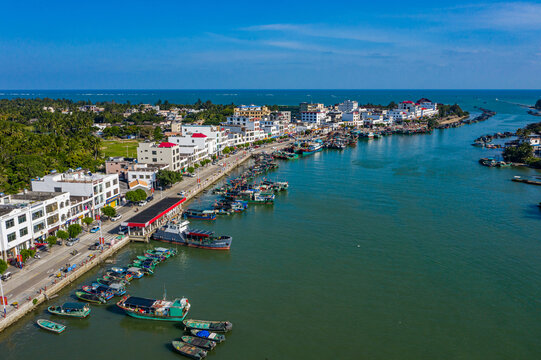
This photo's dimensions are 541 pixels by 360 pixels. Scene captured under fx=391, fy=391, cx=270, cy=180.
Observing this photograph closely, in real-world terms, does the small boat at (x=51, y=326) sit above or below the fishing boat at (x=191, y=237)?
below

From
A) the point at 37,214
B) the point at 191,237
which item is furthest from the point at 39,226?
the point at 191,237

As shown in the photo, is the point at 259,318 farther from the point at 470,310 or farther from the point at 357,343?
the point at 470,310

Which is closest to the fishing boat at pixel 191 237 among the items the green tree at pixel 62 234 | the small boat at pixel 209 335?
the green tree at pixel 62 234

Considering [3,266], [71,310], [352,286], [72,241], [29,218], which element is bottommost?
[352,286]

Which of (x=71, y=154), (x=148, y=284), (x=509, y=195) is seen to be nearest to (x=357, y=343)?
(x=148, y=284)

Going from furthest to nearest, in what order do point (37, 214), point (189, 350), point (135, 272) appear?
point (37, 214) → point (135, 272) → point (189, 350)

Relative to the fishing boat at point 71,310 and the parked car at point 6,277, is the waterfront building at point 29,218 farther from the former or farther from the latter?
the fishing boat at point 71,310

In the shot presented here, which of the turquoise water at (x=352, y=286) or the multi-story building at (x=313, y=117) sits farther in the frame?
the multi-story building at (x=313, y=117)

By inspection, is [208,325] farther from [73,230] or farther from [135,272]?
[73,230]
